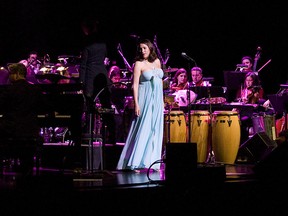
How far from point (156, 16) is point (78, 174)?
8277mm

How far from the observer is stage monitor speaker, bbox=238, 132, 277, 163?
35.6 ft

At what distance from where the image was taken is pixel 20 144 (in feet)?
26.8

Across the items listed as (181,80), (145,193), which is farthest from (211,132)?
(145,193)

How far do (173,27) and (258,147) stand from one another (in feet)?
18.9

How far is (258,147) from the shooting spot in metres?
11.0

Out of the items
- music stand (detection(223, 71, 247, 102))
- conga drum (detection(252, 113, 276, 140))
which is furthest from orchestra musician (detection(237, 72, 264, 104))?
conga drum (detection(252, 113, 276, 140))

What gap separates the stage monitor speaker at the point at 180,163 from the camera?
748cm

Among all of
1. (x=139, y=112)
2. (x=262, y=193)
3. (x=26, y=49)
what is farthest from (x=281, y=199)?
(x=26, y=49)

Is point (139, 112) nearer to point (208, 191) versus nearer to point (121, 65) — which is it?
point (208, 191)

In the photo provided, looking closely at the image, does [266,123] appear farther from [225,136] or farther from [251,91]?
[225,136]

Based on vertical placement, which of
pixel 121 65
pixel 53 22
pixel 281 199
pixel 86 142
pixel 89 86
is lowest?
pixel 281 199

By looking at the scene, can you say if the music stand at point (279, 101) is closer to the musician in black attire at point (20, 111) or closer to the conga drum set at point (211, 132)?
the conga drum set at point (211, 132)

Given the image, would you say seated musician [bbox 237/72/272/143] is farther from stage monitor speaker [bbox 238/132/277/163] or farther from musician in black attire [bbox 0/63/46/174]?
musician in black attire [bbox 0/63/46/174]

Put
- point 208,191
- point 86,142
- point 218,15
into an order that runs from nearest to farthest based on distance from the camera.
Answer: point 208,191, point 86,142, point 218,15
